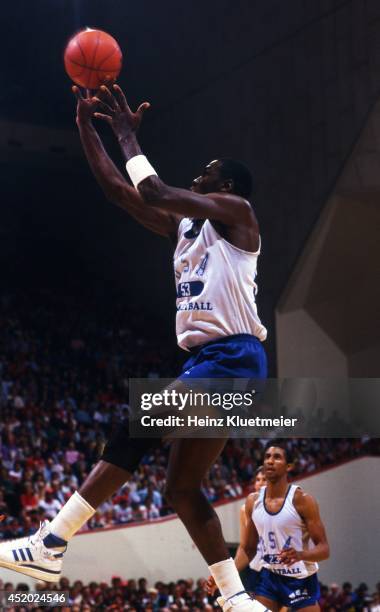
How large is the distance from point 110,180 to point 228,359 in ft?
4.02

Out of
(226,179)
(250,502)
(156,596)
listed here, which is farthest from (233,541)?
(226,179)

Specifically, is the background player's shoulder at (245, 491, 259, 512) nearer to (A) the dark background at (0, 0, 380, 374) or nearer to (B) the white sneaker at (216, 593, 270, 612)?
(B) the white sneaker at (216, 593, 270, 612)

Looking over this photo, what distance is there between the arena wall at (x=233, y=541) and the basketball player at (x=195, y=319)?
9.14 meters

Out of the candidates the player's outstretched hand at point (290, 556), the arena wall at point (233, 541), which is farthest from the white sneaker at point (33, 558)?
the arena wall at point (233, 541)

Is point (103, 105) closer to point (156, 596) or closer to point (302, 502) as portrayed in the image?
point (302, 502)

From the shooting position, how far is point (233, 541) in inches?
608

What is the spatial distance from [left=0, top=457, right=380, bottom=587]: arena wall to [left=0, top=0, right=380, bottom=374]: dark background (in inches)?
194

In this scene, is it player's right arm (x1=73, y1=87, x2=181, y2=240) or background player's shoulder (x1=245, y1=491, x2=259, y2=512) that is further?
background player's shoulder (x1=245, y1=491, x2=259, y2=512)

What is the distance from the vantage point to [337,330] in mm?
20531

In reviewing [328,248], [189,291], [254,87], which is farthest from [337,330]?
[189,291]

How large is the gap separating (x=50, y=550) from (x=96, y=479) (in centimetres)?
39

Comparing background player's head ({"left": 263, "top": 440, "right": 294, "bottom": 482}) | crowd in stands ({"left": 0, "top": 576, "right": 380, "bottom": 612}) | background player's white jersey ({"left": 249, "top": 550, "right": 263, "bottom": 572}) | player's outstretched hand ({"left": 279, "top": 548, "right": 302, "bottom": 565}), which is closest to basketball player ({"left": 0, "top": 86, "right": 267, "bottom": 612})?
player's outstretched hand ({"left": 279, "top": 548, "right": 302, "bottom": 565})

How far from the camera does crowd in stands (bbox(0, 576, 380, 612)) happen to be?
11.4 metres

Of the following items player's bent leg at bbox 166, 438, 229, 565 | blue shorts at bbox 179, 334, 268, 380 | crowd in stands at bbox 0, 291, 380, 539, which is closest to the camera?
player's bent leg at bbox 166, 438, 229, 565
